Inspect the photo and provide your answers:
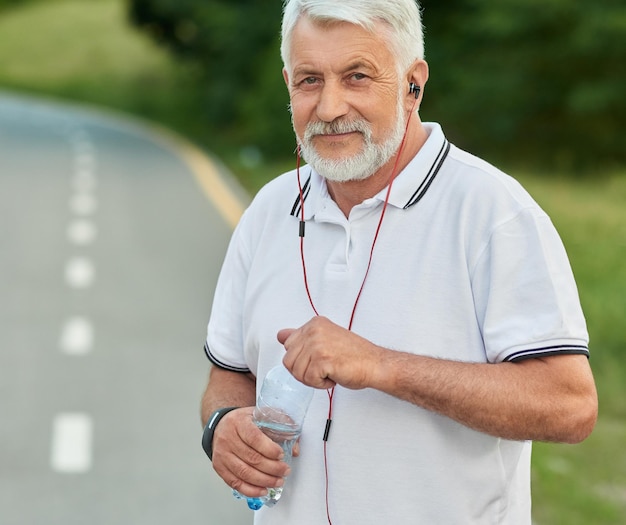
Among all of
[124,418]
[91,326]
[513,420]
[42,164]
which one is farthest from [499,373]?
[42,164]

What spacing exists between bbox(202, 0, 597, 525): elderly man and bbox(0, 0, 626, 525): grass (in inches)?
132

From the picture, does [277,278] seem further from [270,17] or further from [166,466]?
[270,17]

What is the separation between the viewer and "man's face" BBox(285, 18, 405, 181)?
289 cm

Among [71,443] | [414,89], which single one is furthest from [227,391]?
[71,443]

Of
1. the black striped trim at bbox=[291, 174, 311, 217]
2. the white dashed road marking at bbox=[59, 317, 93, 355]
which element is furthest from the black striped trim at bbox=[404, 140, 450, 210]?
the white dashed road marking at bbox=[59, 317, 93, 355]

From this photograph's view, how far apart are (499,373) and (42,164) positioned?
20.0m

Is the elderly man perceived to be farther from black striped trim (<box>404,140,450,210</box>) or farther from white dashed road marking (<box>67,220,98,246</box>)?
white dashed road marking (<box>67,220,98,246</box>)

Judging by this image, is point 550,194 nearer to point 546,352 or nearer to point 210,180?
point 210,180

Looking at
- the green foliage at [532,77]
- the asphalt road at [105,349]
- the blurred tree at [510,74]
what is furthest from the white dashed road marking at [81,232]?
the green foliage at [532,77]

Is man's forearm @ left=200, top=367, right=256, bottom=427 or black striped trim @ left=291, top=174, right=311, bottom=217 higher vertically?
black striped trim @ left=291, top=174, right=311, bottom=217

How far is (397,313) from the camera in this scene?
2836mm

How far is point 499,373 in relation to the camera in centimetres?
271

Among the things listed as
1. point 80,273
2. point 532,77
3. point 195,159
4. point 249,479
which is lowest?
point 249,479

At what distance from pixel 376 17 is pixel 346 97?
0.18 m
